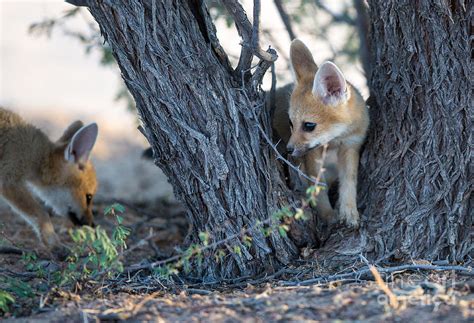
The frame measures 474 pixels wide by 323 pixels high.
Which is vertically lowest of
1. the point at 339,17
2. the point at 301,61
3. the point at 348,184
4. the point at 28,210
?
the point at 348,184

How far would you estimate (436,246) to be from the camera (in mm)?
4473

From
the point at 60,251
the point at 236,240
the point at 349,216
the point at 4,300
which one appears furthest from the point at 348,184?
the point at 60,251

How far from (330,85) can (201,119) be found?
135 cm

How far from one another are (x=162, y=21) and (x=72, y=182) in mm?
2954

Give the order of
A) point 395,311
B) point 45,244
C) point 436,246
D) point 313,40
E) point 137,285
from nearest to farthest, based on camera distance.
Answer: point 395,311
point 137,285
point 436,246
point 45,244
point 313,40

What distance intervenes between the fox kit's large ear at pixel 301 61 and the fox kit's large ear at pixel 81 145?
6.92ft

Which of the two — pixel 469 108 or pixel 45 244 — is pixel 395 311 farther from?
pixel 45 244

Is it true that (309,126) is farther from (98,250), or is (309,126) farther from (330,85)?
(98,250)

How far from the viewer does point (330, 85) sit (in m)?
5.17

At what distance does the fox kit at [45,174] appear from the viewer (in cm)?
619

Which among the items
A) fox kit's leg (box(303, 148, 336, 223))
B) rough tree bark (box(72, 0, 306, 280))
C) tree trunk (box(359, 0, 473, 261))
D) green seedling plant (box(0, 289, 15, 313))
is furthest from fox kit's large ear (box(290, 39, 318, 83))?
green seedling plant (box(0, 289, 15, 313))

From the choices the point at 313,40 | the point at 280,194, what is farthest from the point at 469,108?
the point at 313,40

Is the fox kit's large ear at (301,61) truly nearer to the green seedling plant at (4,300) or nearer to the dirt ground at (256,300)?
the dirt ground at (256,300)

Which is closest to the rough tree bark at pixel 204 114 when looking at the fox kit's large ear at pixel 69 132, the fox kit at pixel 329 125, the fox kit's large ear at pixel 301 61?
the fox kit at pixel 329 125
